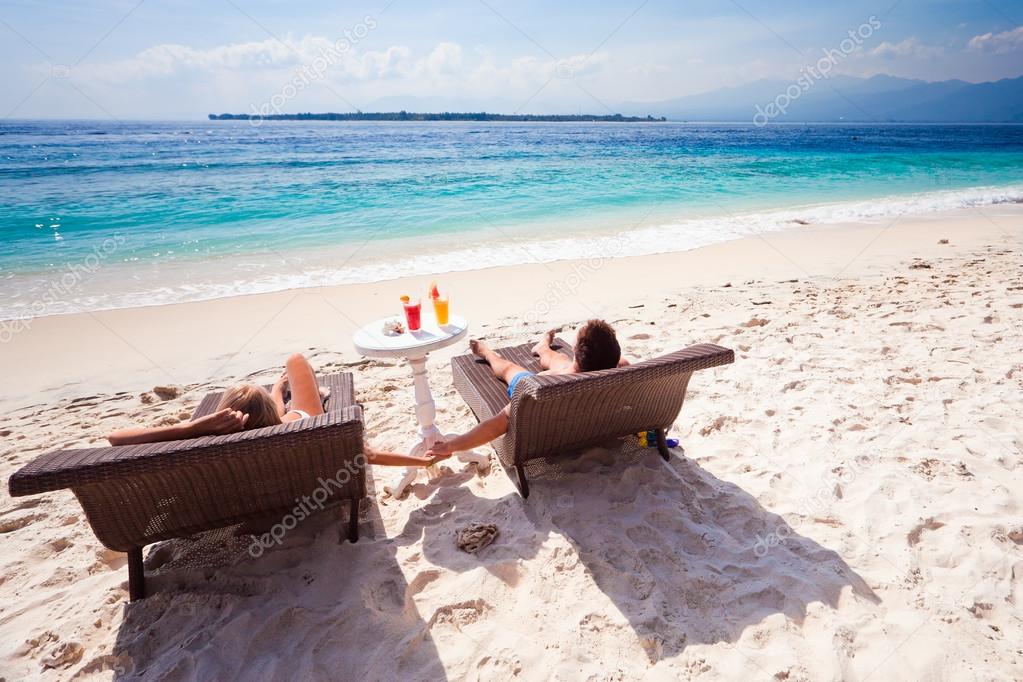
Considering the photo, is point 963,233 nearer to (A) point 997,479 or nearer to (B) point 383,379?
(A) point 997,479

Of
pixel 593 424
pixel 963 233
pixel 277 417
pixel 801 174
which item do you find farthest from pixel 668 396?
pixel 801 174

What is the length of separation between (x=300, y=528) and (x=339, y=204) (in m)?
13.4

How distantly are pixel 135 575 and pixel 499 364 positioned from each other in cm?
247

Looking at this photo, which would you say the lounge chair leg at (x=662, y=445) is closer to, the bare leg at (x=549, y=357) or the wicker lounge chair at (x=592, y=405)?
the wicker lounge chair at (x=592, y=405)

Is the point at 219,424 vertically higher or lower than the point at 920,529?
higher

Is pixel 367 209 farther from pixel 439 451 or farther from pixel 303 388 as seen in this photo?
pixel 439 451

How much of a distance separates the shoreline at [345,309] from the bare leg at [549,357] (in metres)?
1.73

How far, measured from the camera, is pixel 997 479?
2887mm

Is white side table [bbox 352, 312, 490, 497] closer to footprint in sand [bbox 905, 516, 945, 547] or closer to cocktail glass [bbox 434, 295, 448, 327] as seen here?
cocktail glass [bbox 434, 295, 448, 327]

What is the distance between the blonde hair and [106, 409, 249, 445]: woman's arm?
0.11 metres

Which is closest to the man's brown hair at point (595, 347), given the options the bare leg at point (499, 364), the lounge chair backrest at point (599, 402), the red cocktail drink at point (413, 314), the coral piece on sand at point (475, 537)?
the lounge chair backrest at point (599, 402)

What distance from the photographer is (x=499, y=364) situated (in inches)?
157

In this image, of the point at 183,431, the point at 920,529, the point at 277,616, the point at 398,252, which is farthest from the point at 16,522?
the point at 398,252

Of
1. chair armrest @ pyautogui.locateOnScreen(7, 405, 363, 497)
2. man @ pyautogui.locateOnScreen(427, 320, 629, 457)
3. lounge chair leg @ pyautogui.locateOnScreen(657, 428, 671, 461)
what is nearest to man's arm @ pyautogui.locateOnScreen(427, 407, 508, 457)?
man @ pyautogui.locateOnScreen(427, 320, 629, 457)
